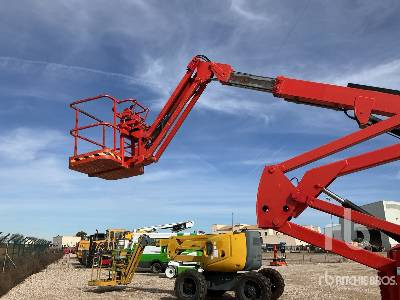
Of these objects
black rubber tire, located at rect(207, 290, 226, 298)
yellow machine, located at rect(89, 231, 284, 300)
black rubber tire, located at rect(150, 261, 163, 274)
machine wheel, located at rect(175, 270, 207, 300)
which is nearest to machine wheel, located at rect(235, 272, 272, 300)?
yellow machine, located at rect(89, 231, 284, 300)

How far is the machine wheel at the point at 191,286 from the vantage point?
1295cm

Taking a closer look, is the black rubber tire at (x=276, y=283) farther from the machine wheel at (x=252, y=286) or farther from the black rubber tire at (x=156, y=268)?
the black rubber tire at (x=156, y=268)

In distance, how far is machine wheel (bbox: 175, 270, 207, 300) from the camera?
42.5 ft

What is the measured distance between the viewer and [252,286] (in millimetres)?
12148

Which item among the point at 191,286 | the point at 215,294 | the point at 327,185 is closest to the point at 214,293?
the point at 215,294

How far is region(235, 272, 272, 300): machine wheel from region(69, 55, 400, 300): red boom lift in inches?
187

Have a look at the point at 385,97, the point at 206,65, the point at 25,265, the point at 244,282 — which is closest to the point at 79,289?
the point at 244,282

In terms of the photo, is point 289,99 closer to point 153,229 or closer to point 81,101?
point 81,101

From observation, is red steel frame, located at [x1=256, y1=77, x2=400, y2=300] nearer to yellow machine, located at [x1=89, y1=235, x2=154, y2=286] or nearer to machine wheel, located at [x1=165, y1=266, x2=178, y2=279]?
yellow machine, located at [x1=89, y1=235, x2=154, y2=286]

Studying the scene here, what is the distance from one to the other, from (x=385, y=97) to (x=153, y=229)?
22.6 metres

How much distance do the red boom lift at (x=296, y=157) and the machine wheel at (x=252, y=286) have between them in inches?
187

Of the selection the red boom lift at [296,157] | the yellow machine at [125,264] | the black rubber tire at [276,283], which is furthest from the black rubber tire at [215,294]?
the red boom lift at [296,157]

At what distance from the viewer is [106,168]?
933cm

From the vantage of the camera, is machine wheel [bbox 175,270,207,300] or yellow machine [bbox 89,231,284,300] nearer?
yellow machine [bbox 89,231,284,300]
